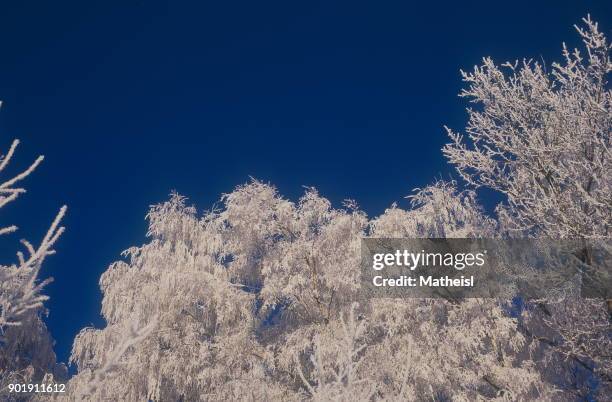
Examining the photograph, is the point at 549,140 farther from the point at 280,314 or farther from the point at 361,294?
the point at 280,314

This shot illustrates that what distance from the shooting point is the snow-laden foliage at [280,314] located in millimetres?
9688

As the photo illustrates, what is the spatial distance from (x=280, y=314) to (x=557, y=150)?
Result: 7353mm

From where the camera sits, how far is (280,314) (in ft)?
39.7

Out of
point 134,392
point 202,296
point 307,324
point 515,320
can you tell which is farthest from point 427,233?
point 134,392

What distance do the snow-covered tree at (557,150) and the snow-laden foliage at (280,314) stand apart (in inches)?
83.1

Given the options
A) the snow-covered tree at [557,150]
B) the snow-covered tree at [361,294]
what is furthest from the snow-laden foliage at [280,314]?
the snow-covered tree at [557,150]

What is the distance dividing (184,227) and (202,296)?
86.0 inches

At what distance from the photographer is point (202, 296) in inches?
439

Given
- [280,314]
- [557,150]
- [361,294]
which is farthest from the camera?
[280,314]

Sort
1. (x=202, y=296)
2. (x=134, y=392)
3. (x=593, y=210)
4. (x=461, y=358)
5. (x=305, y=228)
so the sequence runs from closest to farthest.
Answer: (x=593, y=210) < (x=461, y=358) < (x=134, y=392) < (x=202, y=296) < (x=305, y=228)

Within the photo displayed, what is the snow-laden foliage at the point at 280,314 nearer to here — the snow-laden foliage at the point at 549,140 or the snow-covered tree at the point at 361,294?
the snow-covered tree at the point at 361,294

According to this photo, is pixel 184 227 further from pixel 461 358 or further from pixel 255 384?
pixel 461 358

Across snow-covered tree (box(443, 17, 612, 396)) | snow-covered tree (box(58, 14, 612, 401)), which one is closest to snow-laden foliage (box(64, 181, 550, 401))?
snow-covered tree (box(58, 14, 612, 401))

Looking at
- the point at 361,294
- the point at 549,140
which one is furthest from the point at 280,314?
the point at 549,140
